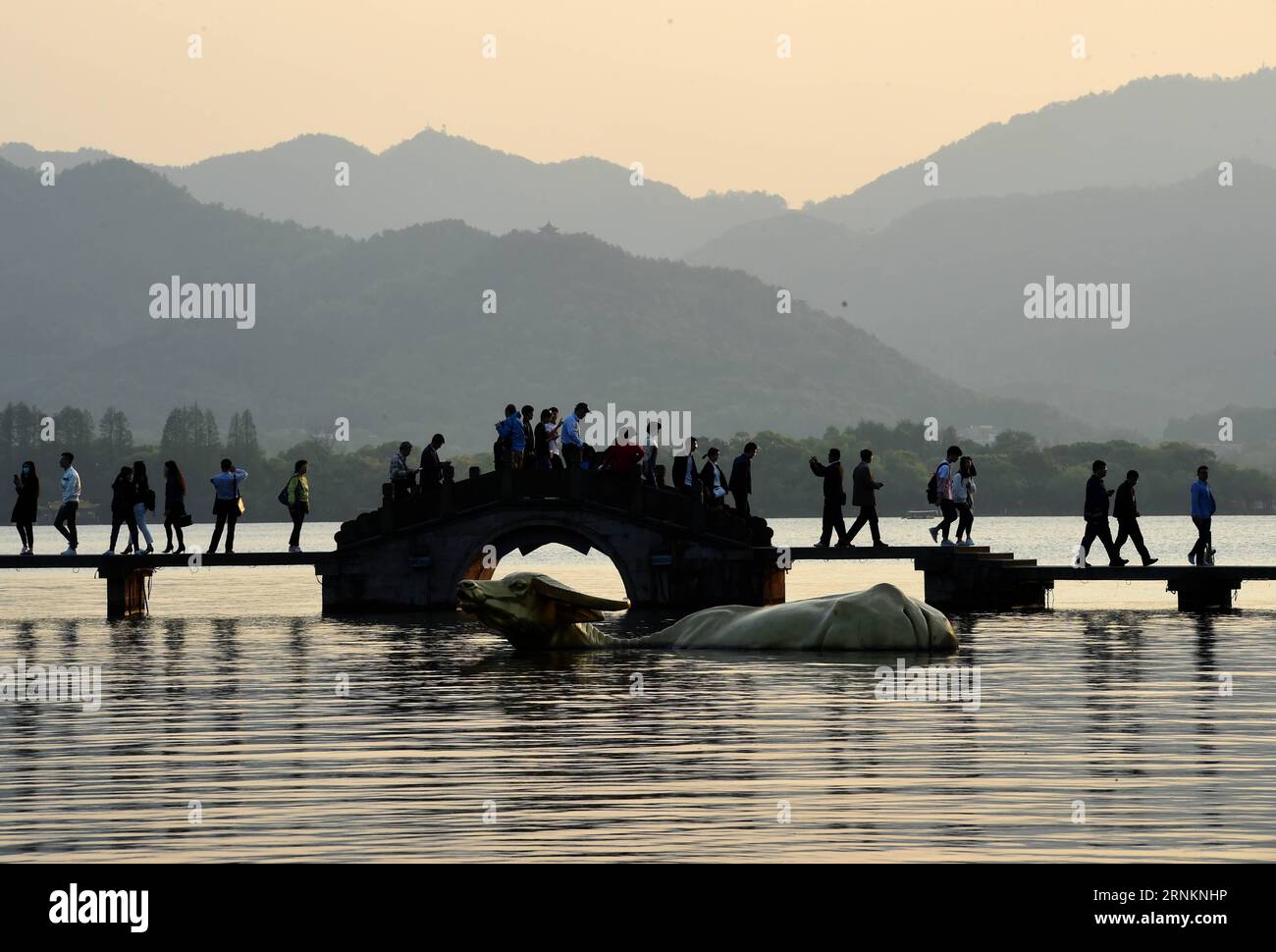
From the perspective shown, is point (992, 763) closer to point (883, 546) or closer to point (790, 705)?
point (790, 705)

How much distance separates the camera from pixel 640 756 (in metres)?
18.3

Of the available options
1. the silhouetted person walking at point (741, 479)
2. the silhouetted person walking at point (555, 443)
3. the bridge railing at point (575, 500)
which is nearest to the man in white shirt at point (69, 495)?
the bridge railing at point (575, 500)

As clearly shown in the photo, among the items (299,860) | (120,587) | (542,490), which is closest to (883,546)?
(542,490)

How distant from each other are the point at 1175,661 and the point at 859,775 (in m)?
13.6

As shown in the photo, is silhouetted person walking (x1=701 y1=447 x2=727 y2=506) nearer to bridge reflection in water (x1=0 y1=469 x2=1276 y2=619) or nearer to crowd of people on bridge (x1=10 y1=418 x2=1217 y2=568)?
crowd of people on bridge (x1=10 y1=418 x2=1217 y2=568)

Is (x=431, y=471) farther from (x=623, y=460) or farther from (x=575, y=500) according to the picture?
(x=623, y=460)

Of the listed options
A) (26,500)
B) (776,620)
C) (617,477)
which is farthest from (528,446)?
(776,620)

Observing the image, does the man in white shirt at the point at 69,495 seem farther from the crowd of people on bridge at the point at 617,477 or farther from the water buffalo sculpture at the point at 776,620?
the water buffalo sculpture at the point at 776,620
